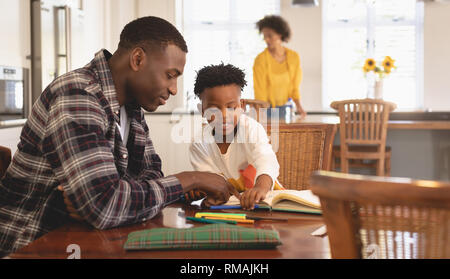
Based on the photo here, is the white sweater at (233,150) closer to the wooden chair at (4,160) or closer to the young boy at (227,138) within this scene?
the young boy at (227,138)

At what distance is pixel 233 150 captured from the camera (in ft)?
5.77

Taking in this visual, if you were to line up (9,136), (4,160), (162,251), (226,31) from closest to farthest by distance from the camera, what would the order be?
(162,251) → (4,160) → (9,136) → (226,31)

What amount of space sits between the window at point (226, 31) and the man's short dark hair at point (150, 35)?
4.68 m

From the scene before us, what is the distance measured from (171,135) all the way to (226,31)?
1454 millimetres

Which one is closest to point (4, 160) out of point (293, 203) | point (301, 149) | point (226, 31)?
point (293, 203)

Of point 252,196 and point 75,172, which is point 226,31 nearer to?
point 252,196

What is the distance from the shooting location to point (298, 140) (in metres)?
1.77

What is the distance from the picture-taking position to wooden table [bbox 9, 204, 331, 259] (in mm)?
808

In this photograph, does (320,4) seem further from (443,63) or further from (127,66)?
(127,66)

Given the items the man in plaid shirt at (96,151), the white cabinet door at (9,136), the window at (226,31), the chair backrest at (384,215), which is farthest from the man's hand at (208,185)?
the window at (226,31)

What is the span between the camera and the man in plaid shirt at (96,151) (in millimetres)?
Result: 997

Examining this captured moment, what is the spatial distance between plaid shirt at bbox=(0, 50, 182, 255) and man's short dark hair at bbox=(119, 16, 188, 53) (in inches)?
3.4

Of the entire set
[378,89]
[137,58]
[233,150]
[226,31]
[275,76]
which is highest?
[226,31]
